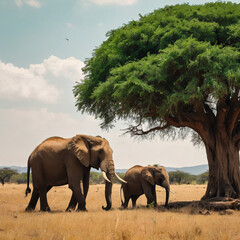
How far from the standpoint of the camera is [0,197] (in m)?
22.4

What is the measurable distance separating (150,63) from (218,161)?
6763 millimetres

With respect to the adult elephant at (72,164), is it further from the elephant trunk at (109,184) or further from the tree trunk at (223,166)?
the tree trunk at (223,166)

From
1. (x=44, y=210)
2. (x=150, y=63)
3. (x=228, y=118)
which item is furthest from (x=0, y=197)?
(x=228, y=118)

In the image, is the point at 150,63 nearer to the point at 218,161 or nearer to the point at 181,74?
the point at 181,74

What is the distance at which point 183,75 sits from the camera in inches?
648

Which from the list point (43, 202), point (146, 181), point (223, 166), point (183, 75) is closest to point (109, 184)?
point (43, 202)

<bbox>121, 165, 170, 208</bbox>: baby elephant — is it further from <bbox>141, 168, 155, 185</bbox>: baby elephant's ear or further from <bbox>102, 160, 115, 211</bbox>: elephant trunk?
<bbox>102, 160, 115, 211</bbox>: elephant trunk

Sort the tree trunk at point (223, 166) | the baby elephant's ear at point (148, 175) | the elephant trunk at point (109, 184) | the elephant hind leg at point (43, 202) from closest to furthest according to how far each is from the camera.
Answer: the elephant trunk at point (109, 184)
the elephant hind leg at point (43, 202)
the baby elephant's ear at point (148, 175)
the tree trunk at point (223, 166)

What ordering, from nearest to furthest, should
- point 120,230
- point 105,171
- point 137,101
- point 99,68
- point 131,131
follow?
point 120,230, point 105,171, point 137,101, point 99,68, point 131,131

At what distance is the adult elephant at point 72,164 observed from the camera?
546 inches

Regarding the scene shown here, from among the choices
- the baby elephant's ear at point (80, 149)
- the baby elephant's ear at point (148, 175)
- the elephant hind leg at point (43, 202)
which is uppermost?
the baby elephant's ear at point (80, 149)

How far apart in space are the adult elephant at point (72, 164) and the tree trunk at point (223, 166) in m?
7.42

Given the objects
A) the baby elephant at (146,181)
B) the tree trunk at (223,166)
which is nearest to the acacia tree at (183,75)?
the tree trunk at (223,166)

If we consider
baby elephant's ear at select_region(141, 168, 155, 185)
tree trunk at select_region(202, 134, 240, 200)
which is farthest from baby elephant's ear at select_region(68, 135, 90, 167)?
tree trunk at select_region(202, 134, 240, 200)
